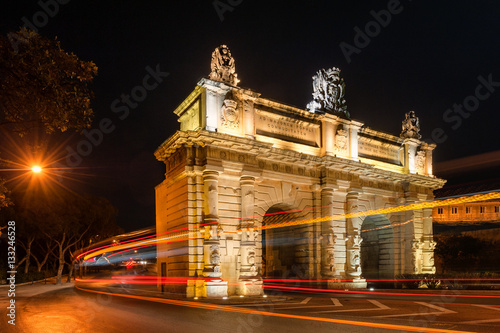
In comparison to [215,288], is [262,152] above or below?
above

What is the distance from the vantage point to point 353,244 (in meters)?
Answer: 26.5

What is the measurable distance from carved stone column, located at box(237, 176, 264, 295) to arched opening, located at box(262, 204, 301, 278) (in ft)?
11.7

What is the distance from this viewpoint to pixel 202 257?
2084 cm

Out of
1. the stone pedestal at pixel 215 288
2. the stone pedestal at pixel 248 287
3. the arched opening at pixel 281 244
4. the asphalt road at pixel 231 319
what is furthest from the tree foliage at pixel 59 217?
the stone pedestal at pixel 248 287

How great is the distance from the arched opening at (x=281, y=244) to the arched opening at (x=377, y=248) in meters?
6.50

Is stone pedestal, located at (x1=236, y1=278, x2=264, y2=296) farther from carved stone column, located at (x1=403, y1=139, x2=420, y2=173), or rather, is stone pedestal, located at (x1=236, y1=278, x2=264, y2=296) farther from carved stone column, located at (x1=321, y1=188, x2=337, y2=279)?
carved stone column, located at (x1=403, y1=139, x2=420, y2=173)

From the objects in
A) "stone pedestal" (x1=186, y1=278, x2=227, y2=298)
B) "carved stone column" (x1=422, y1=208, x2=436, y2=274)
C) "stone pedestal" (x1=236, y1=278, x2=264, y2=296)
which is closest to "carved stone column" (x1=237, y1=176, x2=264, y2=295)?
"stone pedestal" (x1=236, y1=278, x2=264, y2=296)

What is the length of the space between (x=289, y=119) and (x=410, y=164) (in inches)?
492

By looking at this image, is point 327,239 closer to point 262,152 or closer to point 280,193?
point 280,193

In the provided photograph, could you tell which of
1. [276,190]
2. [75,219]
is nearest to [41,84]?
[276,190]

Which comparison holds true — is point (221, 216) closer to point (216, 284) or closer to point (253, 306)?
point (216, 284)

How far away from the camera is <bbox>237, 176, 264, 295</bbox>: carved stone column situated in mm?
21156

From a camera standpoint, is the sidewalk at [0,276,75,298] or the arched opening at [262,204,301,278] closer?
the sidewalk at [0,276,75,298]

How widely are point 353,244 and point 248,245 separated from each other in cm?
853
